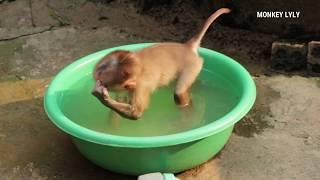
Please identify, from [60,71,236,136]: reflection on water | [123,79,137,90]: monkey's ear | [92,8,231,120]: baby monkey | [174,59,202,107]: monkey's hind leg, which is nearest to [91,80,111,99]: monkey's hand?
[92,8,231,120]: baby monkey

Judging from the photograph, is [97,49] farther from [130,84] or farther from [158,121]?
[130,84]

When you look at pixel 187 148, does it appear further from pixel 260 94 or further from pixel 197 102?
pixel 260 94

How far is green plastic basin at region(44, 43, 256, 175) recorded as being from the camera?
7.16 ft

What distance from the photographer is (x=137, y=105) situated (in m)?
2.38

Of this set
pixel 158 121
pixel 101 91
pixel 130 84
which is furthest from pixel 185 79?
pixel 101 91

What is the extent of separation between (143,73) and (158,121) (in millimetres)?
300

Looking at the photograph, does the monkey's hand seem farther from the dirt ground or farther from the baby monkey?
the dirt ground

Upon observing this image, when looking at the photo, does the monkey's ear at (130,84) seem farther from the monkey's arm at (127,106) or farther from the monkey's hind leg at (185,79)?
the monkey's hind leg at (185,79)

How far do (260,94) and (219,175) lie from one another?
70 cm

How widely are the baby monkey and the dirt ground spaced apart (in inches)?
12.6

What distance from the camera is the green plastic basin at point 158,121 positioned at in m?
2.18

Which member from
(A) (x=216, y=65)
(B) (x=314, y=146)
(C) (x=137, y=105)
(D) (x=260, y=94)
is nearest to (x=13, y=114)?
(C) (x=137, y=105)

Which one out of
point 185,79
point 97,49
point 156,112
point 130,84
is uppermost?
point 130,84

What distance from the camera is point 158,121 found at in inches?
104
